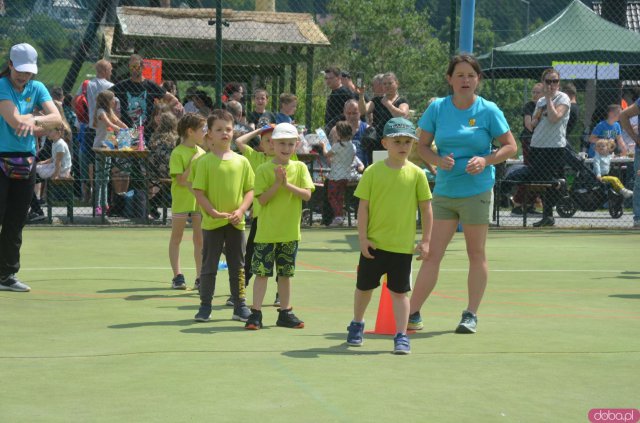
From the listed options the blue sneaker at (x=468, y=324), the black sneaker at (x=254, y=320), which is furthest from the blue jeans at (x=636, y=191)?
the black sneaker at (x=254, y=320)

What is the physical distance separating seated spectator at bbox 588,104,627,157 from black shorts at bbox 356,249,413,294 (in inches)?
518

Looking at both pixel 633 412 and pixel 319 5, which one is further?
pixel 319 5

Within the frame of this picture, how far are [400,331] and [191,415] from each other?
211 centimetres

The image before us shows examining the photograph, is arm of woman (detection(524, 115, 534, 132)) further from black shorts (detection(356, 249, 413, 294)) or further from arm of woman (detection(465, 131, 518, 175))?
black shorts (detection(356, 249, 413, 294))

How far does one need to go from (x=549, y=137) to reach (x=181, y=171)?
25.7 feet

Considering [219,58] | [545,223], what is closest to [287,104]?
[219,58]

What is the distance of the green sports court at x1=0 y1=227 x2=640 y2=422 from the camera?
5.82 m

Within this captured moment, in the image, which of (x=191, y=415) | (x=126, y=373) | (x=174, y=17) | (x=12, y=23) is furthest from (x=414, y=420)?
(x=174, y=17)

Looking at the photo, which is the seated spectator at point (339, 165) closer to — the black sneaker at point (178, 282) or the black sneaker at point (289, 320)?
the black sneaker at point (178, 282)

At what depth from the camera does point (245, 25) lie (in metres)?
20.1

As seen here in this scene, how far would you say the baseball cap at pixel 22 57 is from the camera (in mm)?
9719

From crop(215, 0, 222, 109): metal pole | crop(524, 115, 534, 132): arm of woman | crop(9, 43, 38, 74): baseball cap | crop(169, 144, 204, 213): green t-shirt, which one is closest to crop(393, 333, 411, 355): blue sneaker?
crop(169, 144, 204, 213): green t-shirt

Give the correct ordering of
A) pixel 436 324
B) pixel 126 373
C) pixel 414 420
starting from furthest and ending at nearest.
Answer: pixel 436 324 < pixel 126 373 < pixel 414 420

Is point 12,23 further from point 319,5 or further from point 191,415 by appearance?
point 191,415
